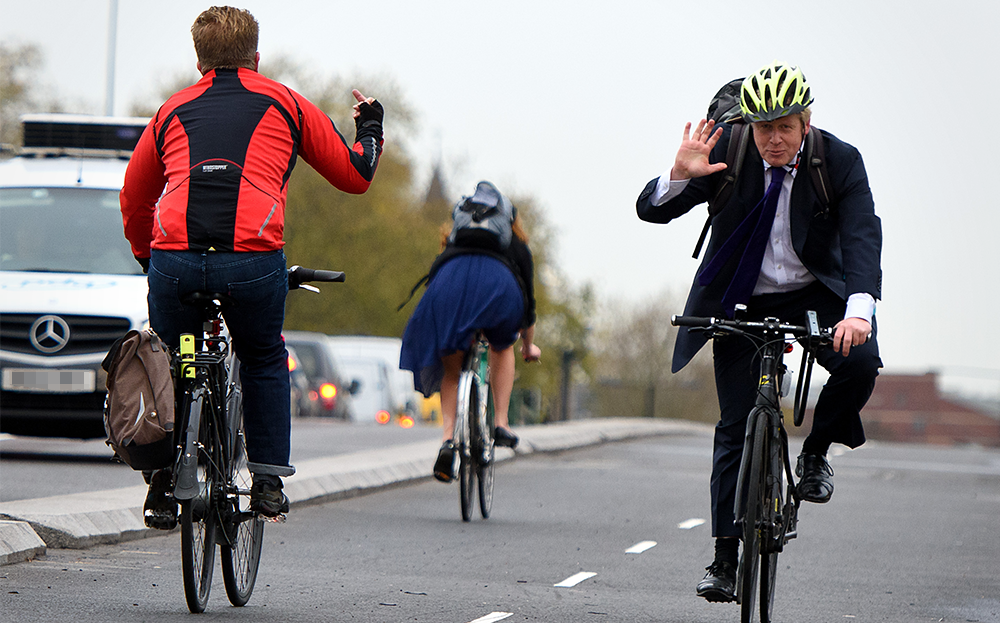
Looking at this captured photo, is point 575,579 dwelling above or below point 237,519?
below

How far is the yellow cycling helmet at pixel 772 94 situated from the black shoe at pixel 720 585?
165 centimetres

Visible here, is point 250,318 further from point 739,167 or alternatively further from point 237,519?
point 739,167

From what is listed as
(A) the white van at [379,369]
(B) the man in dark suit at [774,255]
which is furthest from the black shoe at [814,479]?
(A) the white van at [379,369]

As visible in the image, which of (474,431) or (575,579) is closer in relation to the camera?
(575,579)

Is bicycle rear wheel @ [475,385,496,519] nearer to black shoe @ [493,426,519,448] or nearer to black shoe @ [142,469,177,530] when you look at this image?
black shoe @ [493,426,519,448]

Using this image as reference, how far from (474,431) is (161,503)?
4.39 m

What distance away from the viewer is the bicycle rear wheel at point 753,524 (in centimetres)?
534

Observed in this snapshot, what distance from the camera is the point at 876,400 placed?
125188 millimetres

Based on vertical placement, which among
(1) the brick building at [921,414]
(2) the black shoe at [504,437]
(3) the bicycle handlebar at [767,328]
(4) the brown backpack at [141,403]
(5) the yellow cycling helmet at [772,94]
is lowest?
(1) the brick building at [921,414]

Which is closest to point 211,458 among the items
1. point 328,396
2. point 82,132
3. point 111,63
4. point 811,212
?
point 811,212

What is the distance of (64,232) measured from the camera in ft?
42.1

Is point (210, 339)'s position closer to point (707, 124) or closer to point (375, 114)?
point (375, 114)

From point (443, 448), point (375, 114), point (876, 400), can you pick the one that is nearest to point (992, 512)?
point (443, 448)

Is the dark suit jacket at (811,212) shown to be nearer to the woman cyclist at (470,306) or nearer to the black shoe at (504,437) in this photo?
the woman cyclist at (470,306)
